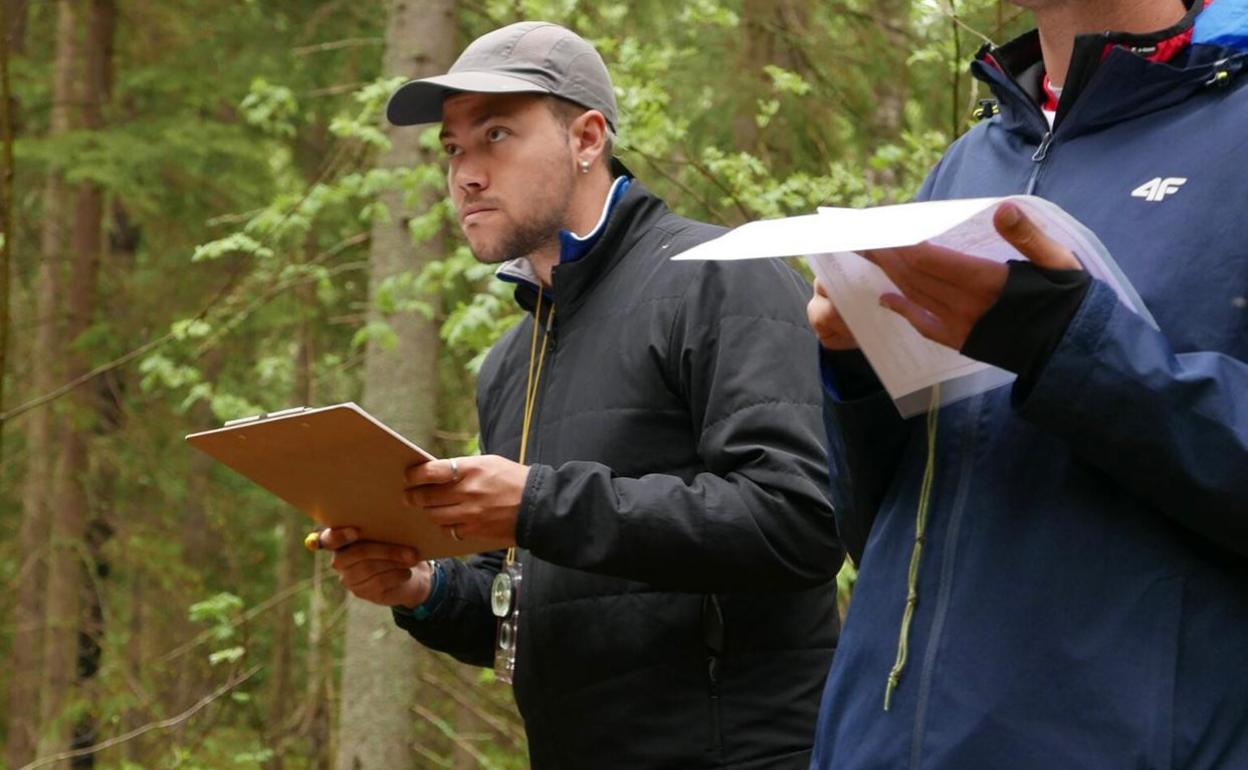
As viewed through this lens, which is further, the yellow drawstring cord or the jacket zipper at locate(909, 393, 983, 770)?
the yellow drawstring cord

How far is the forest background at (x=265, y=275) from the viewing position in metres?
7.18

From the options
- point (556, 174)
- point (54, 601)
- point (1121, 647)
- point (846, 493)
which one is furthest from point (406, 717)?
point (54, 601)

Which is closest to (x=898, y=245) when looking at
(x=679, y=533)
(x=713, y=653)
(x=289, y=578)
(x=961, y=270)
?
(x=961, y=270)

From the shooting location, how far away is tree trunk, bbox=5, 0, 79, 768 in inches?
524

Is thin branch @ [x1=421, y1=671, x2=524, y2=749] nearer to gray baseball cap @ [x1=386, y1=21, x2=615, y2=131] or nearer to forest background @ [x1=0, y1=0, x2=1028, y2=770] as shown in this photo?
forest background @ [x1=0, y1=0, x2=1028, y2=770]

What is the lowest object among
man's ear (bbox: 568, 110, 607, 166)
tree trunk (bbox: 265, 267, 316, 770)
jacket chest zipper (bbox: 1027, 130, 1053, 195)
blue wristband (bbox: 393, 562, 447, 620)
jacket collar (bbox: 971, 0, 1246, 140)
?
tree trunk (bbox: 265, 267, 316, 770)

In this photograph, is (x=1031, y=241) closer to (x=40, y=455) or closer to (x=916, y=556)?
(x=916, y=556)

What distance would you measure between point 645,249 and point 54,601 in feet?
36.5

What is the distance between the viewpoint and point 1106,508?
2090 mm

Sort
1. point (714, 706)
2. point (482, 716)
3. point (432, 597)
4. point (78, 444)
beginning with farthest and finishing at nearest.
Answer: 1. point (78, 444)
2. point (482, 716)
3. point (432, 597)
4. point (714, 706)

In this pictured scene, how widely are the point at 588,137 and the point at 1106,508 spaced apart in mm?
2232

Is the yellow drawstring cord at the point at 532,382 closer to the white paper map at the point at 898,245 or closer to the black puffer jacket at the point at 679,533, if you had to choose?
the black puffer jacket at the point at 679,533

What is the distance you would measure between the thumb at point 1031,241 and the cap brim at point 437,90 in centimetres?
213

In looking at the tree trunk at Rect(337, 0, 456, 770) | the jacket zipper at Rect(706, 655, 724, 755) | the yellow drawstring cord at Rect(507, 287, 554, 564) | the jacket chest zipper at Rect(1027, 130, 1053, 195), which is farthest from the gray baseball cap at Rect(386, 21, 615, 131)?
the tree trunk at Rect(337, 0, 456, 770)
